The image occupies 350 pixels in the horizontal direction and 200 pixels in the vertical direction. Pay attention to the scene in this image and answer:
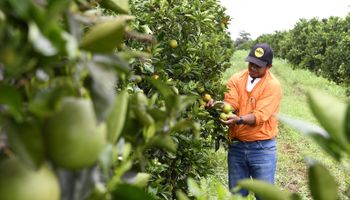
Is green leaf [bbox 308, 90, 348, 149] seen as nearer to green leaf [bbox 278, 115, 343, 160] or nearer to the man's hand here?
green leaf [bbox 278, 115, 343, 160]

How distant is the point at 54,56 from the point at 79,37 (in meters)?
0.04

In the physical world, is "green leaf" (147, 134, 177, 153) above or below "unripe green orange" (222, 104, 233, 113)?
above

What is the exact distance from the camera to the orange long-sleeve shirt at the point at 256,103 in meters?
3.64

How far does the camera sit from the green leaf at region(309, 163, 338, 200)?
635 mm

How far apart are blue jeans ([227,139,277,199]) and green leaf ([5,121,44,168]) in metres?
3.29

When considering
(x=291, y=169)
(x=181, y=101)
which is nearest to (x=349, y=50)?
(x=291, y=169)

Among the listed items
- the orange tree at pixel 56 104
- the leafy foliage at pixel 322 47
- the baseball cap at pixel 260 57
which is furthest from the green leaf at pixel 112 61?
the leafy foliage at pixel 322 47

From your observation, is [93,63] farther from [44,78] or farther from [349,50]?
[349,50]

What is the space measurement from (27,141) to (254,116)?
10.4ft

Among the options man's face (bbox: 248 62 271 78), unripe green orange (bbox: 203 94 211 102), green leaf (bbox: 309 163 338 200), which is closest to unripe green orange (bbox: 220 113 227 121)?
unripe green orange (bbox: 203 94 211 102)

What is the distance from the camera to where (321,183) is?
650 millimetres

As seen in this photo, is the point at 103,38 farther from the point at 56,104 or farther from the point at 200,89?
the point at 200,89

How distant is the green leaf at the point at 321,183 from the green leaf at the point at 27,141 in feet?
1.04

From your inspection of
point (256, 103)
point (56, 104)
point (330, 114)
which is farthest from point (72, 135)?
point (256, 103)
